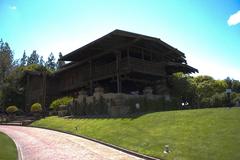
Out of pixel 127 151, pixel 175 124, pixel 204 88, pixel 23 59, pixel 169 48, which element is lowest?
pixel 127 151

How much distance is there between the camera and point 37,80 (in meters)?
52.1

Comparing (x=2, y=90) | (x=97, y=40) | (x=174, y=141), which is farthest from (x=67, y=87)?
(x=174, y=141)

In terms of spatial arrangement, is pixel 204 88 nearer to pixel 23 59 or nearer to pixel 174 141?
pixel 174 141

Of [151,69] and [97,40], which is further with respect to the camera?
[151,69]

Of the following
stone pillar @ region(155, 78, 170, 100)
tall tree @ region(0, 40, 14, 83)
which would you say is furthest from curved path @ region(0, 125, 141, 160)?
tall tree @ region(0, 40, 14, 83)

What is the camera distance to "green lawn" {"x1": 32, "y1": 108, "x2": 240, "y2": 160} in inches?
515

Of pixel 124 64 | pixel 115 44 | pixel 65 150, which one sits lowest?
pixel 65 150

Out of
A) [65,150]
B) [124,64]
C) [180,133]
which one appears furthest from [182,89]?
[65,150]

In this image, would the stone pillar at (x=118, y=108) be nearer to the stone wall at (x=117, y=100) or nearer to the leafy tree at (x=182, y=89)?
the stone wall at (x=117, y=100)

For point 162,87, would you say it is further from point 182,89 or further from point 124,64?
point 124,64

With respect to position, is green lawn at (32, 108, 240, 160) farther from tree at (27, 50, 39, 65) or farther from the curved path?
tree at (27, 50, 39, 65)

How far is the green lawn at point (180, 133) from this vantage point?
1309cm

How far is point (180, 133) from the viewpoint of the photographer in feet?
52.7

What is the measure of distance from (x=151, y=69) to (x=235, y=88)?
1481 inches
